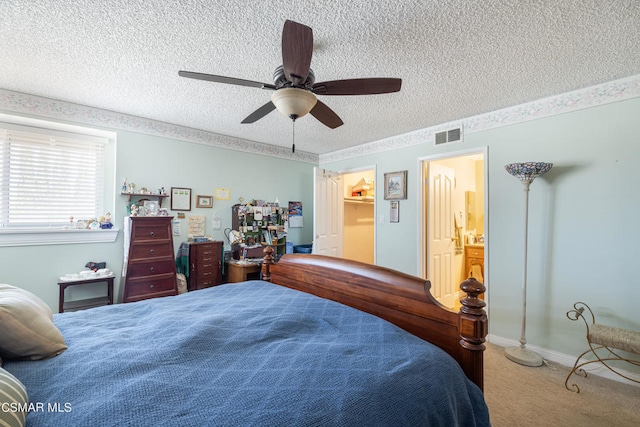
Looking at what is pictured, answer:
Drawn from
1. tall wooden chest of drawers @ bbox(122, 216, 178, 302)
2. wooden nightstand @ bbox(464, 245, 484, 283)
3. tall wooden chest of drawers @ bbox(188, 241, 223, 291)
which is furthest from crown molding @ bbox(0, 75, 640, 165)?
wooden nightstand @ bbox(464, 245, 484, 283)

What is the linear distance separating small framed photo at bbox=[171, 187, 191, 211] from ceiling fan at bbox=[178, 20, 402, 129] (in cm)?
227

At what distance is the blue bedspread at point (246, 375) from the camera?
77cm

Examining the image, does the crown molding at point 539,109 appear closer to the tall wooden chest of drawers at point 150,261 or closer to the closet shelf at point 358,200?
the closet shelf at point 358,200

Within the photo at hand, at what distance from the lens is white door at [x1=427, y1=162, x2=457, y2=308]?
12.3 feet

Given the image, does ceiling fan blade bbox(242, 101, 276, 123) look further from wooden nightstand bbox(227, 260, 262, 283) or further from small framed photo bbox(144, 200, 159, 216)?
wooden nightstand bbox(227, 260, 262, 283)

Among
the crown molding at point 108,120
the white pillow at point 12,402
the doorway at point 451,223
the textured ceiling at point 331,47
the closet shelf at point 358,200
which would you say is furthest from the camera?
the closet shelf at point 358,200

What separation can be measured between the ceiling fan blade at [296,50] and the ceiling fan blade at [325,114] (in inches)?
16.5

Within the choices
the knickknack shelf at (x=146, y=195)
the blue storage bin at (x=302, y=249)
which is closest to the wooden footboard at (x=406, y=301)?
the knickknack shelf at (x=146, y=195)

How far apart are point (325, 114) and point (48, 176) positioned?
3.16 meters

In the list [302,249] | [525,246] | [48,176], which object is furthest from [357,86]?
[48,176]

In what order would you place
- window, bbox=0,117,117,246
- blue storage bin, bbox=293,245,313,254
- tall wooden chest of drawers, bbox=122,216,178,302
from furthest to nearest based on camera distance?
blue storage bin, bbox=293,245,313,254, tall wooden chest of drawers, bbox=122,216,178,302, window, bbox=0,117,117,246

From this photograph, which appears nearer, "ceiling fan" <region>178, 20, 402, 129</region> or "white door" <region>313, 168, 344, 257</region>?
"ceiling fan" <region>178, 20, 402, 129</region>

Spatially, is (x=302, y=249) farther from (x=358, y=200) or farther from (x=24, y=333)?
(x=24, y=333)

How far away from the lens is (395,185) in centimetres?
394
